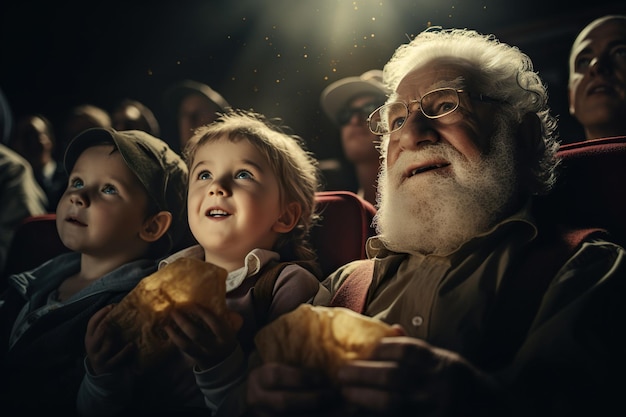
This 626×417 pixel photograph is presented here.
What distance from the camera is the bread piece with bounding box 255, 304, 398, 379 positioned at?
83 cm

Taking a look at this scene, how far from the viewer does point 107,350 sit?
1.13 m

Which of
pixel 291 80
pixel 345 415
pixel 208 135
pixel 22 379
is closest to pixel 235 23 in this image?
pixel 291 80

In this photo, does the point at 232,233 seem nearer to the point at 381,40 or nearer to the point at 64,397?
the point at 64,397

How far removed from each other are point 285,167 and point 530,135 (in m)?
0.60

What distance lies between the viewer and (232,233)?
48.9 inches

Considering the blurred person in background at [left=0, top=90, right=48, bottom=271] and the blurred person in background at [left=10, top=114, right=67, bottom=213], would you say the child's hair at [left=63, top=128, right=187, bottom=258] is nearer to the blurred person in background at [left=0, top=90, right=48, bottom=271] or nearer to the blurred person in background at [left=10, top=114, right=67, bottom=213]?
the blurred person in background at [left=0, top=90, right=48, bottom=271]

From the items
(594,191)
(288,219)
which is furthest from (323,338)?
(594,191)

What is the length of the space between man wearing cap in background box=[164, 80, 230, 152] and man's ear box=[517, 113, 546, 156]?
1228 millimetres

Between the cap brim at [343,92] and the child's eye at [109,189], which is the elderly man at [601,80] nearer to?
the cap brim at [343,92]

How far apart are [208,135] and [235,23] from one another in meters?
0.76

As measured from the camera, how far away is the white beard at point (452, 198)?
1.06 m

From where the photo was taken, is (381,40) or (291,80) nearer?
→ (381,40)

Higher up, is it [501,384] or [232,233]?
[232,233]

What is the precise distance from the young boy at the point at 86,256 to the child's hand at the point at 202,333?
412 millimetres
